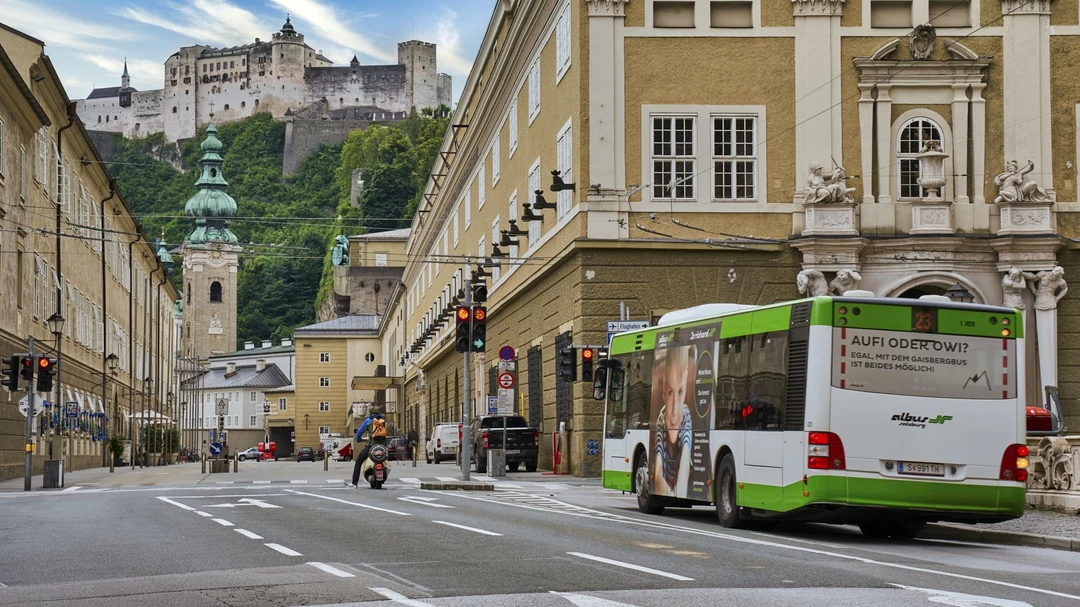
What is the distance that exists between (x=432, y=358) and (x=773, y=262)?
4196 cm

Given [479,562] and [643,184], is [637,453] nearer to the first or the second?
[479,562]

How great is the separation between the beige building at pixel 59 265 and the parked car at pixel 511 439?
11348 millimetres

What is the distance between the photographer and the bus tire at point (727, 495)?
61.6 ft

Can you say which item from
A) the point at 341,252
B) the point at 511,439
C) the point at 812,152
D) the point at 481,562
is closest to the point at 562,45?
the point at 812,152

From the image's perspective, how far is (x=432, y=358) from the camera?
7594cm

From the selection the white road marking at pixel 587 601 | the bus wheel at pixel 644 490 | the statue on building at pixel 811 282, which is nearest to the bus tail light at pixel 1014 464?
the bus wheel at pixel 644 490

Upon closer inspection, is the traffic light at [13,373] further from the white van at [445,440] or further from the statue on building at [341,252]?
the statue on building at [341,252]

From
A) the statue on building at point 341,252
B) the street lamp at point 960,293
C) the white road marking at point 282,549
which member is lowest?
the white road marking at point 282,549

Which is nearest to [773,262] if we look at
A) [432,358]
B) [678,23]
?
[678,23]

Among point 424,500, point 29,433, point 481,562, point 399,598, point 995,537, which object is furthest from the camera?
point 29,433

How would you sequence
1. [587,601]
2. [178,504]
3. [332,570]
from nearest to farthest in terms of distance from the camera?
[587,601], [332,570], [178,504]

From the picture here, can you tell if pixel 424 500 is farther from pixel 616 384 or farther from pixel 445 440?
pixel 445 440

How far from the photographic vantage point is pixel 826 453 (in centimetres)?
1664

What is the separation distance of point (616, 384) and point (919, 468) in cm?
790
